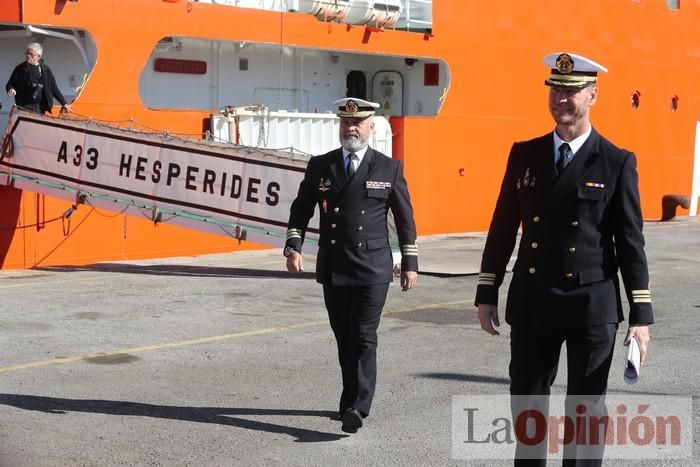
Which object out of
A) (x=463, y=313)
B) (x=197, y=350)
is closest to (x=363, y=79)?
(x=463, y=313)

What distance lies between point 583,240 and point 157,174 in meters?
8.66

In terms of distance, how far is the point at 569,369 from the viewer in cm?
466

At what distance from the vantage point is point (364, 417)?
635 cm

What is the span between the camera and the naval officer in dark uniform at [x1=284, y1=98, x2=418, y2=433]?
6.39 meters

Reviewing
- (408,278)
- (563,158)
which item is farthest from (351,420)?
(563,158)

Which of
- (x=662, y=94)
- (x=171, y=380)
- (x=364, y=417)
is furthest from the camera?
(x=662, y=94)

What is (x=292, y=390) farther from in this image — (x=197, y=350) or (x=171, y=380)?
(x=197, y=350)

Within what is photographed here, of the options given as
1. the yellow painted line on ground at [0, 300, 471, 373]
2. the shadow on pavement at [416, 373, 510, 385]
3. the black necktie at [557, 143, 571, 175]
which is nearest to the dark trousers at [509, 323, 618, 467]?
the black necktie at [557, 143, 571, 175]

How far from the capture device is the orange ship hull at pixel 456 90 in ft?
45.3

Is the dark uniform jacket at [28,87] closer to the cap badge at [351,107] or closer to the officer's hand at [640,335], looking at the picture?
the cap badge at [351,107]

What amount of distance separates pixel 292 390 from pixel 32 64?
692 centimetres
